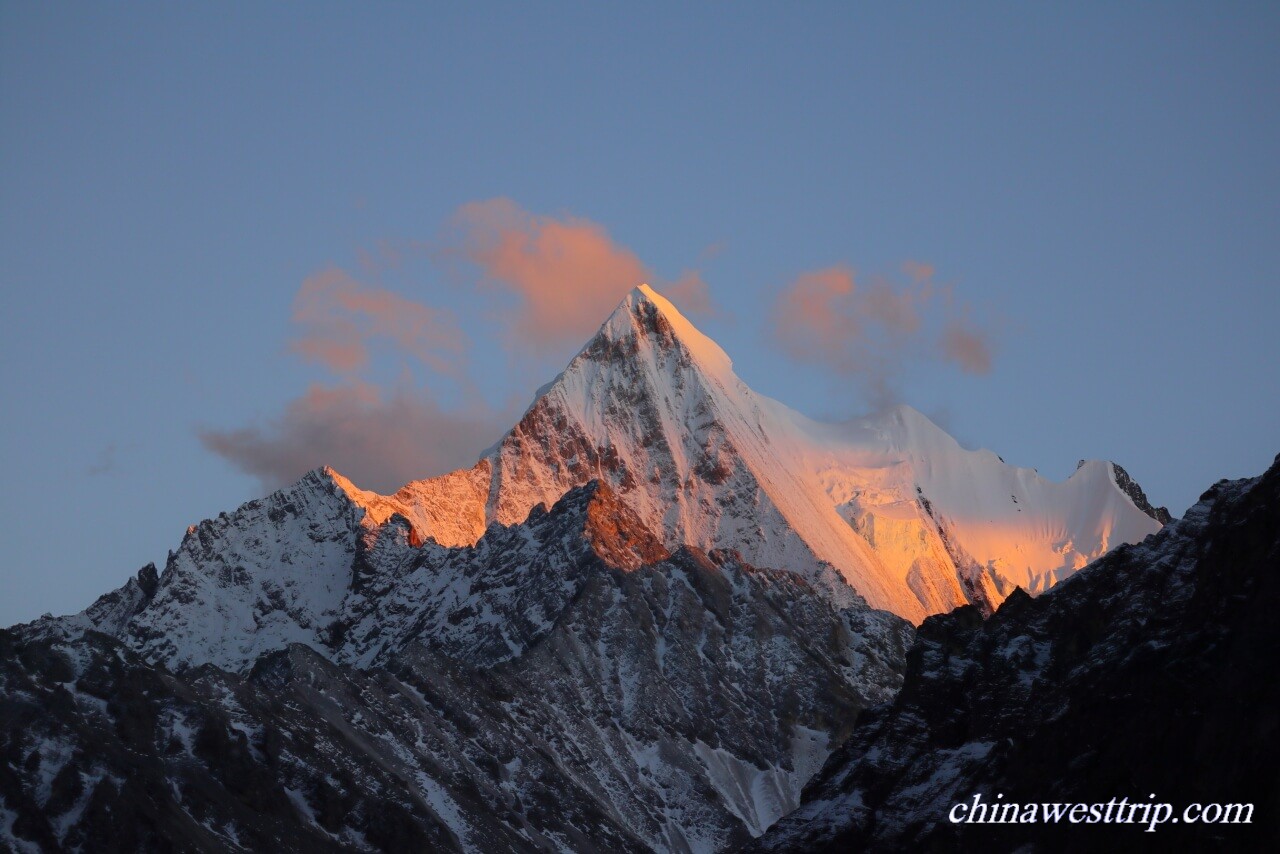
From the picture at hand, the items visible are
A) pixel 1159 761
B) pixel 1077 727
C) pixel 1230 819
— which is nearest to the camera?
pixel 1230 819

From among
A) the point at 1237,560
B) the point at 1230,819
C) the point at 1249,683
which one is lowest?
the point at 1230,819

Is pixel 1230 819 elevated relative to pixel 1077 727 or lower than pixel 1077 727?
lower

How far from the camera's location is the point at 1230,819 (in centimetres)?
16800

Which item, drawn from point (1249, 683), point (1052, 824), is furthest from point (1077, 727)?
point (1249, 683)

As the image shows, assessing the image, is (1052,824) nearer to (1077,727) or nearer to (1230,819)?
(1077,727)

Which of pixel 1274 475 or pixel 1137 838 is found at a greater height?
pixel 1274 475

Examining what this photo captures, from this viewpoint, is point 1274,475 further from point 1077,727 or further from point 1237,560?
point 1077,727

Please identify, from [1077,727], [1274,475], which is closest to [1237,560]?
[1274,475]

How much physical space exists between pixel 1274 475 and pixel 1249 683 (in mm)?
21628

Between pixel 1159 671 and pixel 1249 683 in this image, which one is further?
pixel 1159 671

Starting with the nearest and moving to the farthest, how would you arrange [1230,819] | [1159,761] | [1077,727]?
[1230,819], [1159,761], [1077,727]

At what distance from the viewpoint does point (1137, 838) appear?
17850 centimetres

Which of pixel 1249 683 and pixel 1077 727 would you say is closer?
pixel 1249 683

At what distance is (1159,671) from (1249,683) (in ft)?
46.2
